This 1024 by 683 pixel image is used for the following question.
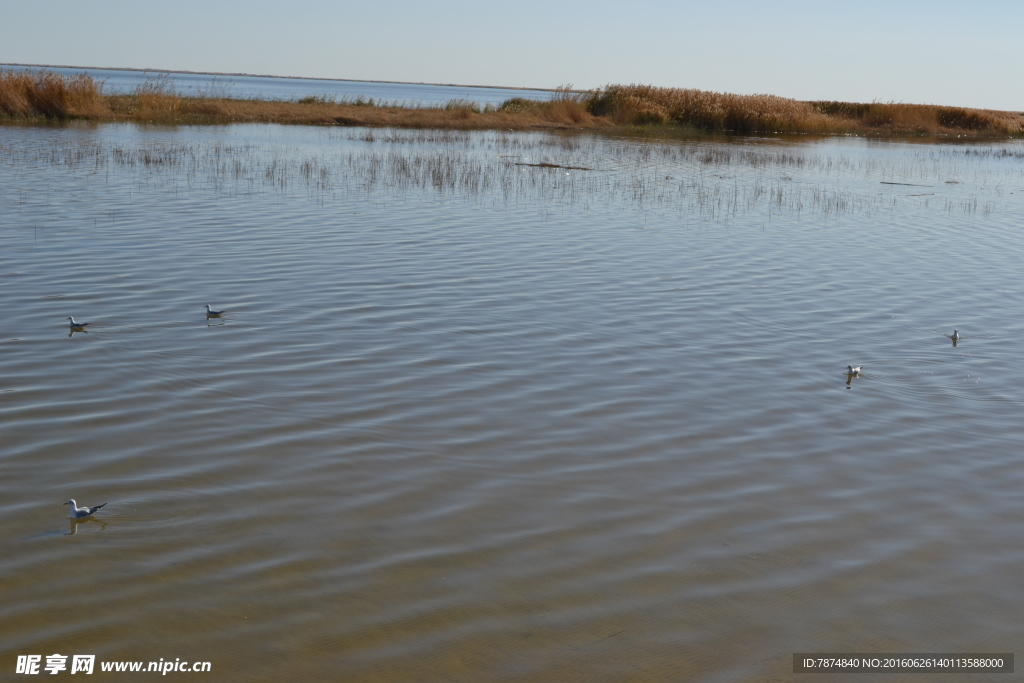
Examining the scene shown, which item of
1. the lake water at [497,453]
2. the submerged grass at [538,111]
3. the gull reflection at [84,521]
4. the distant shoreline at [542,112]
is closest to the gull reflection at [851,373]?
the lake water at [497,453]

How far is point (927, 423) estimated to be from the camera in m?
6.25

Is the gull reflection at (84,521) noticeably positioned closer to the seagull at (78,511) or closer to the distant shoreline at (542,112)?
the seagull at (78,511)

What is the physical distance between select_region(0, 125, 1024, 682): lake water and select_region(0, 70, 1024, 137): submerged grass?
23092 mm

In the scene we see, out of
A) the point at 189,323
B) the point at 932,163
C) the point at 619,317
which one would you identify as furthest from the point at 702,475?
the point at 932,163

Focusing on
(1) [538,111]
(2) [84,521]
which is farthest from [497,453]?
(1) [538,111]

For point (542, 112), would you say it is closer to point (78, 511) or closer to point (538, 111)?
point (538, 111)

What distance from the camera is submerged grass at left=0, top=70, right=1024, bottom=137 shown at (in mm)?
32719

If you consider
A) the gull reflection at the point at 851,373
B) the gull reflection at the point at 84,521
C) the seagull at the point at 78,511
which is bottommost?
the gull reflection at the point at 84,521

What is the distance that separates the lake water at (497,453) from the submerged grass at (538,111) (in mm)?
23092

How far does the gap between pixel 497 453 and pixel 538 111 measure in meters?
42.3

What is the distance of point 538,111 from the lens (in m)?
45.8

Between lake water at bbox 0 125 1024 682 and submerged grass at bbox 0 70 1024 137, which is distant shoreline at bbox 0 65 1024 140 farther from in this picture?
lake water at bbox 0 125 1024 682

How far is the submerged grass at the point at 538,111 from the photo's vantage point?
32.7 metres

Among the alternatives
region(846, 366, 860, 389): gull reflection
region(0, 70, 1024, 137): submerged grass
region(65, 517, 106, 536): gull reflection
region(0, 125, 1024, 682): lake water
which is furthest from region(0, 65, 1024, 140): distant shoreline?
region(846, 366, 860, 389): gull reflection
